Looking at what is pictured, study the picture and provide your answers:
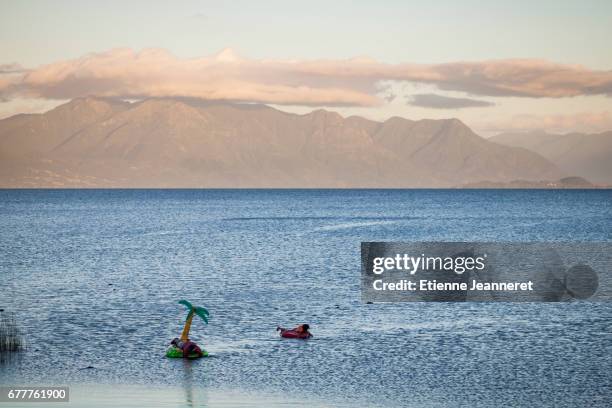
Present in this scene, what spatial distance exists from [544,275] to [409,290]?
17.5m

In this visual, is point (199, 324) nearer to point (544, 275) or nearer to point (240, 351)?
point (240, 351)

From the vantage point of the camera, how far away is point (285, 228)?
5778 inches

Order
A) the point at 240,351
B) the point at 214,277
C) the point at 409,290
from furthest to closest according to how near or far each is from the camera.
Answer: the point at 214,277 < the point at 409,290 < the point at 240,351

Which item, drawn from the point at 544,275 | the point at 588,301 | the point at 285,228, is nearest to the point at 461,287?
the point at 588,301

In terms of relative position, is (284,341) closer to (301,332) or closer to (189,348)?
(301,332)

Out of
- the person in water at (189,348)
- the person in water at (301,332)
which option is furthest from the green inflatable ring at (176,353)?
the person in water at (301,332)

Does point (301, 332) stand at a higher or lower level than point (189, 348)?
lower

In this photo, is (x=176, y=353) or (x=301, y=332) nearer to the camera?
(x=176, y=353)

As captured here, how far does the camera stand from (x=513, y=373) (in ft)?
117

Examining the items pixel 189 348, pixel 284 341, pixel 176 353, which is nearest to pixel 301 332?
pixel 284 341

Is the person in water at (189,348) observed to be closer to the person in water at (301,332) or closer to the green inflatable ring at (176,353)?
the green inflatable ring at (176,353)

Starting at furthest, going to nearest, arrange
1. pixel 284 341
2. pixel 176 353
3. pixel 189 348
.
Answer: pixel 284 341, pixel 176 353, pixel 189 348

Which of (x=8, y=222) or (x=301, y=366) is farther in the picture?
(x=8, y=222)

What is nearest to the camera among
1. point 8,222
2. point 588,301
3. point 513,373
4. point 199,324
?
point 513,373
